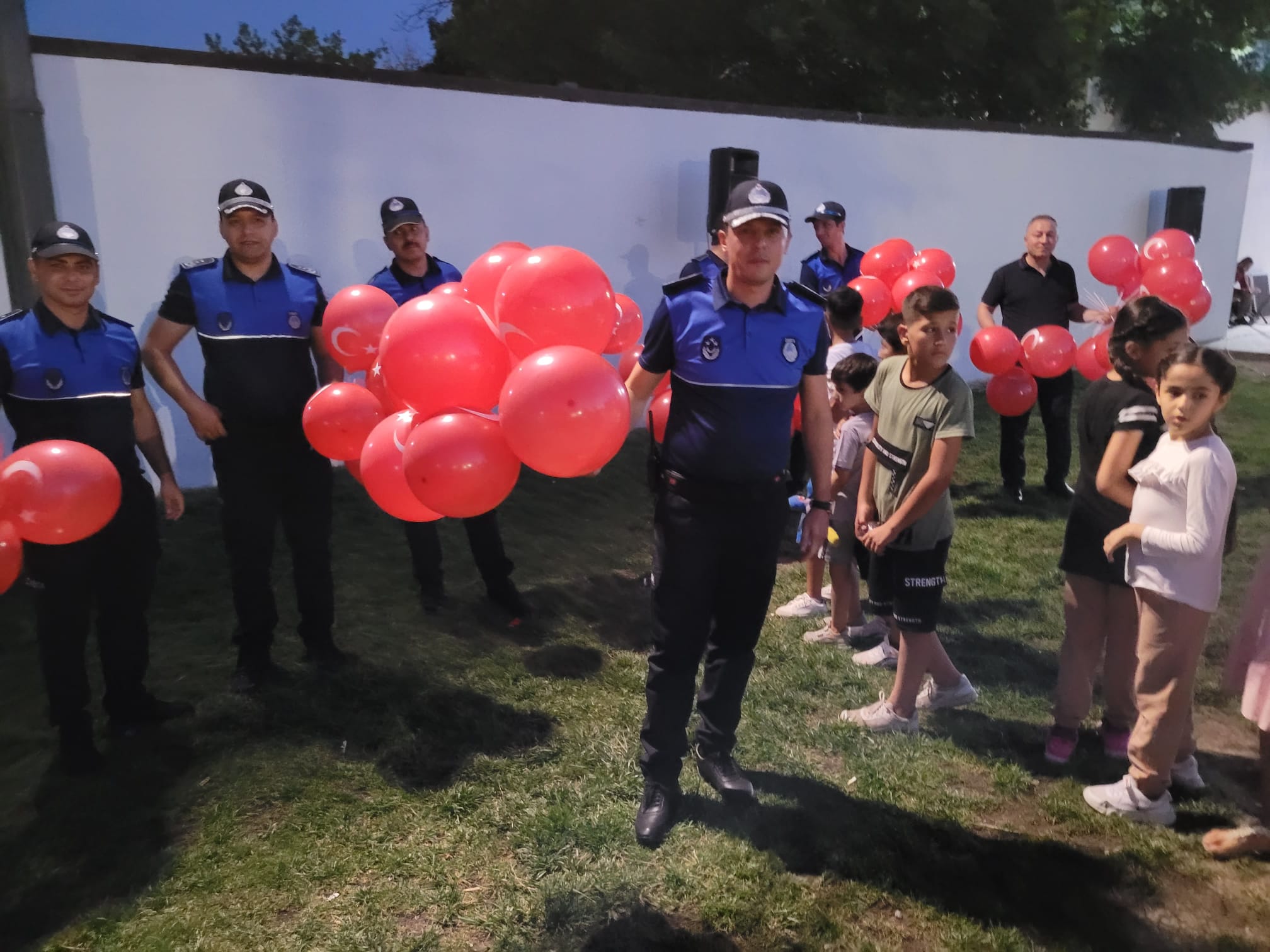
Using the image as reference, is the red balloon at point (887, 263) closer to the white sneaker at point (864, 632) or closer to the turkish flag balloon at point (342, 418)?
the white sneaker at point (864, 632)

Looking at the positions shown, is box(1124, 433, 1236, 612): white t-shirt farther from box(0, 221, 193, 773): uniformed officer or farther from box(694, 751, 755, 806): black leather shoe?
box(0, 221, 193, 773): uniformed officer

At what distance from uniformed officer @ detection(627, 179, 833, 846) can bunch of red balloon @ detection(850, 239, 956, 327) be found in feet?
9.30

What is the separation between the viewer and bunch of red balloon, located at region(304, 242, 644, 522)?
89.4 inches

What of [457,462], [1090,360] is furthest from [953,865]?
[1090,360]

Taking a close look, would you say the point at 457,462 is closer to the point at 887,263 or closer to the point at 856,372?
the point at 856,372

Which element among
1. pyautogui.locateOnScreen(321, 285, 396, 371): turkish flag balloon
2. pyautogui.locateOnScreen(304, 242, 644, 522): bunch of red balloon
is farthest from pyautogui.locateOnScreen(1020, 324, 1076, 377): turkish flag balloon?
pyautogui.locateOnScreen(321, 285, 396, 371): turkish flag balloon

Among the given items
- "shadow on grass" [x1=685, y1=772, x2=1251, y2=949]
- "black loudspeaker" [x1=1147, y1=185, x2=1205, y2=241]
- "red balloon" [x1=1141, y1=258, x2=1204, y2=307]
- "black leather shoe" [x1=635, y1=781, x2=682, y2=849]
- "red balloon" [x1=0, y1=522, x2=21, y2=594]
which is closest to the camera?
"shadow on grass" [x1=685, y1=772, x2=1251, y2=949]

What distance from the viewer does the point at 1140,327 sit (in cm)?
283

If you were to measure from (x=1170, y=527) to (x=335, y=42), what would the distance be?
13567 mm

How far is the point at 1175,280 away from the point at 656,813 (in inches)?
169

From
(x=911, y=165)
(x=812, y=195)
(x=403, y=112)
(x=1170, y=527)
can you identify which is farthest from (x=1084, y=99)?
(x=1170, y=527)

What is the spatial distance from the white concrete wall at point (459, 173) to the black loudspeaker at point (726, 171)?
436mm

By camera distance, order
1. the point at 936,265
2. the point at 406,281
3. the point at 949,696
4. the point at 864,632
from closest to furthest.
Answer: the point at 949,696, the point at 864,632, the point at 406,281, the point at 936,265

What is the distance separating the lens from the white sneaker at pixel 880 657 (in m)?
3.92
